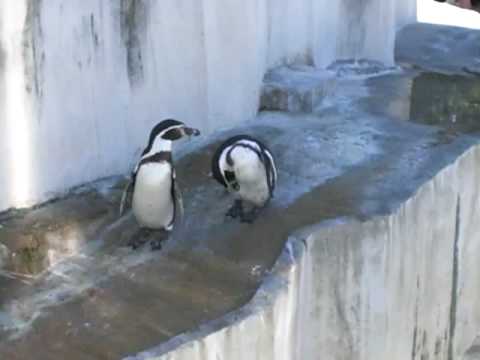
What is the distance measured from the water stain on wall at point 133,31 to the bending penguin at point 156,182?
80cm

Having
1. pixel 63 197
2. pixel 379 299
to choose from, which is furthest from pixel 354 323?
pixel 63 197

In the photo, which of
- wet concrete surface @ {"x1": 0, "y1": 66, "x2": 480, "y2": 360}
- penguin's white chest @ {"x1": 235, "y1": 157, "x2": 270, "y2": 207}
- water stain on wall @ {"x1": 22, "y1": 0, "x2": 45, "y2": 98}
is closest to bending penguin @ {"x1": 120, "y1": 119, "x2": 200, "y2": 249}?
wet concrete surface @ {"x1": 0, "y1": 66, "x2": 480, "y2": 360}

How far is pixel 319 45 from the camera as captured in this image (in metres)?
6.64

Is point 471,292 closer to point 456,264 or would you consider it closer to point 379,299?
Answer: point 456,264

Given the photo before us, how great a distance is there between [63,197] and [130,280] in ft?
2.56

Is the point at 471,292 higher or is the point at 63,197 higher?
the point at 63,197

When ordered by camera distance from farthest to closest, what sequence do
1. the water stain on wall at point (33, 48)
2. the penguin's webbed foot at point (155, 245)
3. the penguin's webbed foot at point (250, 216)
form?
1. the penguin's webbed foot at point (250, 216)
2. the water stain on wall at point (33, 48)
3. the penguin's webbed foot at point (155, 245)

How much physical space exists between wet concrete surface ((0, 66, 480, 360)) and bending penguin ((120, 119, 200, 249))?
0.12 meters

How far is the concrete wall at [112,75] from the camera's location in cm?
433

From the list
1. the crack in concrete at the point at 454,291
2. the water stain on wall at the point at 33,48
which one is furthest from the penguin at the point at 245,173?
the crack in concrete at the point at 454,291

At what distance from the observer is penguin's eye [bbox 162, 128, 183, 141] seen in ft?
13.6

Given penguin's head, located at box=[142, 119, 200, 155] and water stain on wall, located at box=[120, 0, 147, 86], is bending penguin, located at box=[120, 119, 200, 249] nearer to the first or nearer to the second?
penguin's head, located at box=[142, 119, 200, 155]

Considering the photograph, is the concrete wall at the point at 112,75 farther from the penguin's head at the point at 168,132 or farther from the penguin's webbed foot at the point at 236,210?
the penguin's webbed foot at the point at 236,210

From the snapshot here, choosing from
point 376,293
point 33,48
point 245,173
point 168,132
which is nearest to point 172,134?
point 168,132
